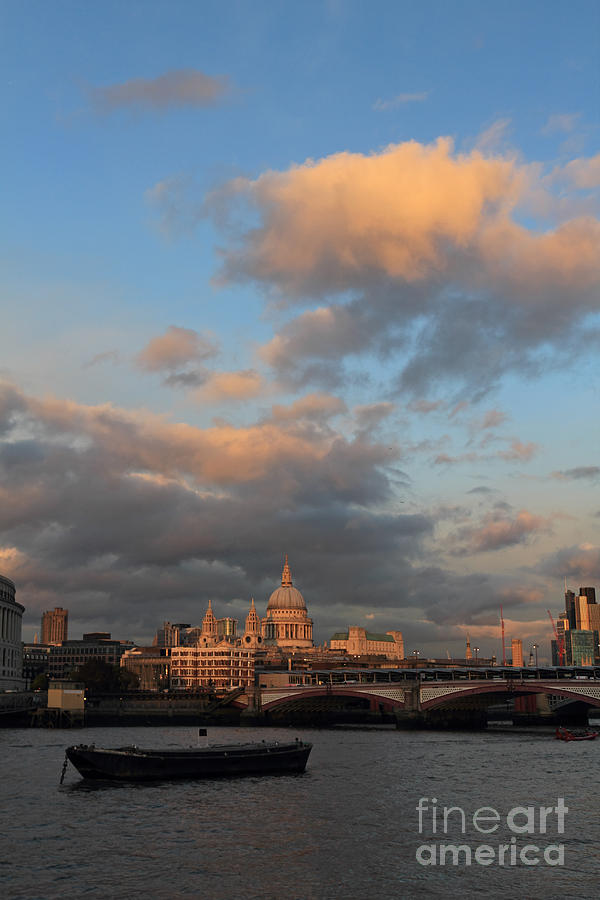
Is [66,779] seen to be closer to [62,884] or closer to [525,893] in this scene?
[62,884]

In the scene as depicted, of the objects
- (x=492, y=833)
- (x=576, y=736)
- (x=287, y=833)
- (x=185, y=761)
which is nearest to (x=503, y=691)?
(x=576, y=736)

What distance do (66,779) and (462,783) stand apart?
36.4 metres

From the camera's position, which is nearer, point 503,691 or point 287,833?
point 287,833

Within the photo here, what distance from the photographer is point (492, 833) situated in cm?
6256

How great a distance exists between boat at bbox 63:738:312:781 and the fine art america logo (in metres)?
23.6

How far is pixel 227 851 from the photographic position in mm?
57594

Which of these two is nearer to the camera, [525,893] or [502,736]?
[525,893]

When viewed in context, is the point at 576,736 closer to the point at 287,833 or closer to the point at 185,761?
the point at 185,761

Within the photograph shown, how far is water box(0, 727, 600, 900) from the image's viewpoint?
49125mm

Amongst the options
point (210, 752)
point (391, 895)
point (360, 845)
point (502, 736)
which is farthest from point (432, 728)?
point (391, 895)

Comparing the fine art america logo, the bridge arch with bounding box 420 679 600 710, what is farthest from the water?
the bridge arch with bounding box 420 679 600 710

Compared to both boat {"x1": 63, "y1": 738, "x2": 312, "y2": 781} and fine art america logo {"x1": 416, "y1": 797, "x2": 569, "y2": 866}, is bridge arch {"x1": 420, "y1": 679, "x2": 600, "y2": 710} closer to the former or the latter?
boat {"x1": 63, "y1": 738, "x2": 312, "y2": 781}

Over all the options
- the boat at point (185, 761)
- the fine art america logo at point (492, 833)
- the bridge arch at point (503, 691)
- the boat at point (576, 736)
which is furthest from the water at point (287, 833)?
the bridge arch at point (503, 691)

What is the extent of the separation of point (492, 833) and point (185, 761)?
1472 inches
